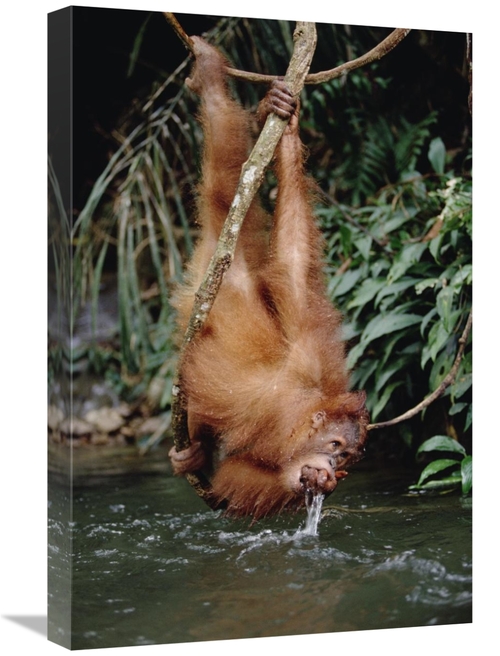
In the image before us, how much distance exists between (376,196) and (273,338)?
2.76m

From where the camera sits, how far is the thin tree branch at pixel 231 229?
4.46m

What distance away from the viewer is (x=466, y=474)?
17.9 feet

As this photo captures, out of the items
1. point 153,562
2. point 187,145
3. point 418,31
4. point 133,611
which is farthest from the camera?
point 187,145

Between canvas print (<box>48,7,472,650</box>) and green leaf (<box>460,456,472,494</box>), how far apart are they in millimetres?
10

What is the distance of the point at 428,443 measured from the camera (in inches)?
223

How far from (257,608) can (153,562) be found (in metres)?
0.53

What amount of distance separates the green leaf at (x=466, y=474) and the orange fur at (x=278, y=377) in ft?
3.46

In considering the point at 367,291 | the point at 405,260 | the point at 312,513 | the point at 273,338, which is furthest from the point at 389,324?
the point at 312,513

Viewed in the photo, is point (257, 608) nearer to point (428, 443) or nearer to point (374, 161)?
point (428, 443)

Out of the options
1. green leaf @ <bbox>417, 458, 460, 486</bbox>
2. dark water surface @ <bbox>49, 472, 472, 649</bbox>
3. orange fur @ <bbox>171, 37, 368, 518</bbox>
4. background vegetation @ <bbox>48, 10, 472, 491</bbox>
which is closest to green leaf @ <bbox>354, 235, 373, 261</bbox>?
background vegetation @ <bbox>48, 10, 472, 491</bbox>

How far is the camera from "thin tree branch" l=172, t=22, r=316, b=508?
446 centimetres

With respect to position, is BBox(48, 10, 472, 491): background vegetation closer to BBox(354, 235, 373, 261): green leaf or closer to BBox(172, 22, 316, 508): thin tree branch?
BBox(354, 235, 373, 261): green leaf

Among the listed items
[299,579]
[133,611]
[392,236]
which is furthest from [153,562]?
[392,236]

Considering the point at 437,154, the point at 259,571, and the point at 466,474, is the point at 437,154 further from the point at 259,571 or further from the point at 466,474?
the point at 259,571
